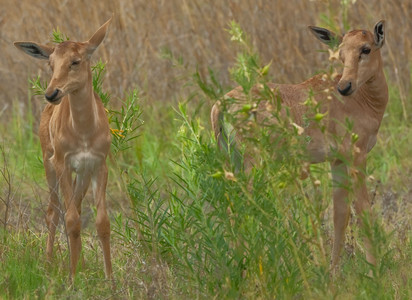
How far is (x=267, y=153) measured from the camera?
4.53m

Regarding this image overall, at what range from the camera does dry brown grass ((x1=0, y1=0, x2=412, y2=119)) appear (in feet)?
34.8

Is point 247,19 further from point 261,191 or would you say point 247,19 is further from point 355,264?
point 261,191

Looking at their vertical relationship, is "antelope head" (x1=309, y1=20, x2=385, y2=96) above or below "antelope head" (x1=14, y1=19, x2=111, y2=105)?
below

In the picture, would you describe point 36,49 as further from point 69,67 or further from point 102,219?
point 102,219

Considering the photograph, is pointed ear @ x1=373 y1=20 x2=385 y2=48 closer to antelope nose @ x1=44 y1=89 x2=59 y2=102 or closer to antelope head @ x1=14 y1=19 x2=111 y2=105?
antelope head @ x1=14 y1=19 x2=111 y2=105

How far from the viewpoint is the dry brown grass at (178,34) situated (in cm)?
1062

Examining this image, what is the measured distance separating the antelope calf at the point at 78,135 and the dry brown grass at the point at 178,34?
4369mm

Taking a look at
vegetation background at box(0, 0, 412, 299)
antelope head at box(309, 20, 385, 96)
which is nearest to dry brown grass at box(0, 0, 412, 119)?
vegetation background at box(0, 0, 412, 299)

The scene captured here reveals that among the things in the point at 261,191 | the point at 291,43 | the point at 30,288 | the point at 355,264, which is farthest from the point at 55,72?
the point at 291,43

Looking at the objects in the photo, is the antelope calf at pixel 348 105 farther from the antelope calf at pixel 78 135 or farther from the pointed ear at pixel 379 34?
the antelope calf at pixel 78 135

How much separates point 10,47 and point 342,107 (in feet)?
18.1

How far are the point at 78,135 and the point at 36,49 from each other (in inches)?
28.1

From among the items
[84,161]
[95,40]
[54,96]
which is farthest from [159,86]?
[54,96]

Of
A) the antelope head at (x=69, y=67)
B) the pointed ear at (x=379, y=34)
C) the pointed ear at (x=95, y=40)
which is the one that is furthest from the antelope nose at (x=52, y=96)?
the pointed ear at (x=379, y=34)
